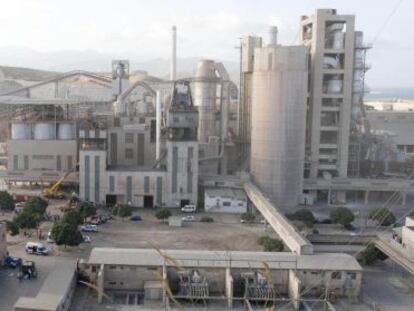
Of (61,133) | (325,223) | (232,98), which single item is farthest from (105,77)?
(325,223)

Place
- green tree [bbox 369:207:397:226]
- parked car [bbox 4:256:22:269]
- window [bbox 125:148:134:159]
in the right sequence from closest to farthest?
parked car [bbox 4:256:22:269] → green tree [bbox 369:207:397:226] → window [bbox 125:148:134:159]

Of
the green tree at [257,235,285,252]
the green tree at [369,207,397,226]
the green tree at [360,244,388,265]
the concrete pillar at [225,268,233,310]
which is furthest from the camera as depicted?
the green tree at [369,207,397,226]

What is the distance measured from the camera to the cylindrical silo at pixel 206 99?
41188 millimetres

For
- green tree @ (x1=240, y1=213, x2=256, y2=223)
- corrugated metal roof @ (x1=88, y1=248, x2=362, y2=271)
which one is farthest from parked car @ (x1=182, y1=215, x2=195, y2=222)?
corrugated metal roof @ (x1=88, y1=248, x2=362, y2=271)

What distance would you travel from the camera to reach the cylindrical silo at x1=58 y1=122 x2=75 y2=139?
3700 cm

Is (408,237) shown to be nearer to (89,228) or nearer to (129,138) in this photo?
(89,228)

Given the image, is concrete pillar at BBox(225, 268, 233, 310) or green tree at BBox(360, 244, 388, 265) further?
green tree at BBox(360, 244, 388, 265)

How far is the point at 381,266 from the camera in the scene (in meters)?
23.7

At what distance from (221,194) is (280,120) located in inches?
237

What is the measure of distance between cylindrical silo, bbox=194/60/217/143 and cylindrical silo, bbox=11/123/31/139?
1227 cm

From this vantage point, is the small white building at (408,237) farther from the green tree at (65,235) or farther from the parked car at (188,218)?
the green tree at (65,235)

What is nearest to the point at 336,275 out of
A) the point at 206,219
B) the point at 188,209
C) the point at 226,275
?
the point at 226,275

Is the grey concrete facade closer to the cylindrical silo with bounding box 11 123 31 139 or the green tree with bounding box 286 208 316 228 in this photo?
the green tree with bounding box 286 208 316 228

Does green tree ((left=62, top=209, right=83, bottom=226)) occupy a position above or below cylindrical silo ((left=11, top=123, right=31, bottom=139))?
below
